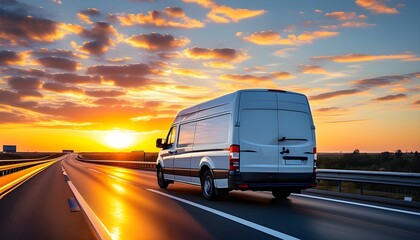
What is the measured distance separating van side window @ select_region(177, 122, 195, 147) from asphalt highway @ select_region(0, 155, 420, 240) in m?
1.96

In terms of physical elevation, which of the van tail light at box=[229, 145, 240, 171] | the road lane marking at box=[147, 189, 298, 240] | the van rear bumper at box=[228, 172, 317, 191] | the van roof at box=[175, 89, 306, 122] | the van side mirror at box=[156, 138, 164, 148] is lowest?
the road lane marking at box=[147, 189, 298, 240]

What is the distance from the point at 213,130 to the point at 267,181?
7.00 ft

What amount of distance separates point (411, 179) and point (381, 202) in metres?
0.96

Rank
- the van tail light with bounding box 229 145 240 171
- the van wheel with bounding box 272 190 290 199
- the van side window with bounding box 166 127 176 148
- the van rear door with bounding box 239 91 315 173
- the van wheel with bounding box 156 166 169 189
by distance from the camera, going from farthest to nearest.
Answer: the van wheel with bounding box 156 166 169 189 → the van side window with bounding box 166 127 176 148 → the van wheel with bounding box 272 190 290 199 → the van rear door with bounding box 239 91 315 173 → the van tail light with bounding box 229 145 240 171

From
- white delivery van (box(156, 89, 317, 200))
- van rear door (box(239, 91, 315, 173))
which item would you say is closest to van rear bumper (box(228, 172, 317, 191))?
white delivery van (box(156, 89, 317, 200))

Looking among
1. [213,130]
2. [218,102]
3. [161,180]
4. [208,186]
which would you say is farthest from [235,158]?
[161,180]

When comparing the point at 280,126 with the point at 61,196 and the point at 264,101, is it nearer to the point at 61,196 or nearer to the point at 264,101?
the point at 264,101

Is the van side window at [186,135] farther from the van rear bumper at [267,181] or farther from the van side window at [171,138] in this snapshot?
the van rear bumper at [267,181]

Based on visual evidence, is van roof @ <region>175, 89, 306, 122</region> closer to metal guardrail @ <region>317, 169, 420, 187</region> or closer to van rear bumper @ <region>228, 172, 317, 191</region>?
van rear bumper @ <region>228, 172, 317, 191</region>

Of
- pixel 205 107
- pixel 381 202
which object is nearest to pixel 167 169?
pixel 205 107

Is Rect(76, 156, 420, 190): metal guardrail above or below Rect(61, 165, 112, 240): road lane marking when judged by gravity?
above

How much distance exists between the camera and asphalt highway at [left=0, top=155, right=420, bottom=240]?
7133 millimetres

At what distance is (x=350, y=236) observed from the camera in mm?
6895

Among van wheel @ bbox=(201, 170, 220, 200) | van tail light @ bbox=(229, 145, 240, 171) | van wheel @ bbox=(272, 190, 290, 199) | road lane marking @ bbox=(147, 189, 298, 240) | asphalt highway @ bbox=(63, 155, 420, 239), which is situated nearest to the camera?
road lane marking @ bbox=(147, 189, 298, 240)
